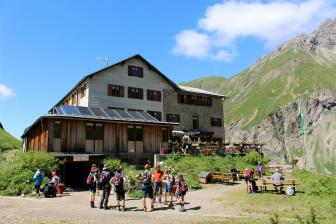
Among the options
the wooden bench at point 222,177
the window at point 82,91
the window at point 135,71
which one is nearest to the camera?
the wooden bench at point 222,177

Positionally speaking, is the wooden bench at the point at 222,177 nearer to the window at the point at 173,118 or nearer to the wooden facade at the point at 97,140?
the wooden facade at the point at 97,140

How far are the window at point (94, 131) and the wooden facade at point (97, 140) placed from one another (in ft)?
0.32

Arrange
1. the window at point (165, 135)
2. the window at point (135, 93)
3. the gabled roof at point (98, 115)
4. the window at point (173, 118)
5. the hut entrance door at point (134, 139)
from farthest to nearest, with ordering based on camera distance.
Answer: the window at point (173, 118) < the window at point (135, 93) < the window at point (165, 135) < the hut entrance door at point (134, 139) < the gabled roof at point (98, 115)

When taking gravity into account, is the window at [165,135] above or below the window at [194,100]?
below

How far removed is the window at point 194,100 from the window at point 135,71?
6298 millimetres

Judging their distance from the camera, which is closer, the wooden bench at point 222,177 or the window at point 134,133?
the wooden bench at point 222,177

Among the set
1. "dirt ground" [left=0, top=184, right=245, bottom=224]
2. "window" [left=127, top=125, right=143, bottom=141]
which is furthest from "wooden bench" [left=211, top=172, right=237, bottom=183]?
"window" [left=127, top=125, right=143, bottom=141]

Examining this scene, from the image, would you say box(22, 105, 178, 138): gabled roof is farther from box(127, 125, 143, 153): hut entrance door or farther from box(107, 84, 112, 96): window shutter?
box(107, 84, 112, 96): window shutter

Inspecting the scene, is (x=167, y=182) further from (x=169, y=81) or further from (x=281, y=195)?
(x=169, y=81)

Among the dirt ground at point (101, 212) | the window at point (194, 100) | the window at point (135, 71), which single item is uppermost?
the window at point (135, 71)

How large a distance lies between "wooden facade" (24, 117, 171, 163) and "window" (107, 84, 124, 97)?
10.7 metres

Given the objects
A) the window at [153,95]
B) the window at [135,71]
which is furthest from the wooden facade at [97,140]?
the window at [135,71]

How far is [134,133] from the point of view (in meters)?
34.2

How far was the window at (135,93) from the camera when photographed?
1793 inches
